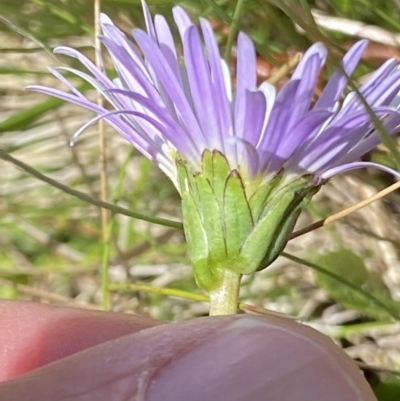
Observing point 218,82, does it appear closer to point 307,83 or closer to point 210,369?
point 307,83

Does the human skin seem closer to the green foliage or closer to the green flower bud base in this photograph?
the green flower bud base

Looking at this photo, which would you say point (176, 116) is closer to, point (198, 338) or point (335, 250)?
point (198, 338)

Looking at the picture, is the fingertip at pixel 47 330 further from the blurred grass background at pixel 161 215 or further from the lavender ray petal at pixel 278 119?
the lavender ray petal at pixel 278 119

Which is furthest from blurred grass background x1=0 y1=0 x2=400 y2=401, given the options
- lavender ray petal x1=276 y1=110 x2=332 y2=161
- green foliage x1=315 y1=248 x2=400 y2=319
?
lavender ray petal x1=276 y1=110 x2=332 y2=161

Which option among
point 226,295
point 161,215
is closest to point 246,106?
point 226,295

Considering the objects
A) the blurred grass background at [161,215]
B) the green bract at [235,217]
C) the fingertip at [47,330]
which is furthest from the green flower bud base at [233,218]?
the fingertip at [47,330]

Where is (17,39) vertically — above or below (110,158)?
above

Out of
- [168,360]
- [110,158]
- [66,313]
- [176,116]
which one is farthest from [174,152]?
[110,158]
